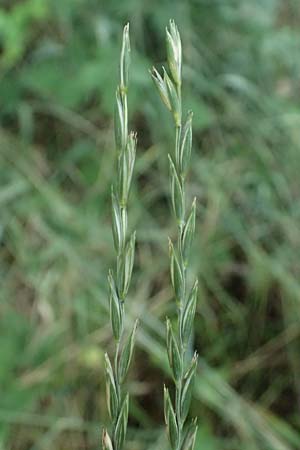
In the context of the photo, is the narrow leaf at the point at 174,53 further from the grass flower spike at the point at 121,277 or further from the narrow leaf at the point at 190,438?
the narrow leaf at the point at 190,438

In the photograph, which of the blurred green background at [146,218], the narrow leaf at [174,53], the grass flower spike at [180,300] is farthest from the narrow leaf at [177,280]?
the blurred green background at [146,218]

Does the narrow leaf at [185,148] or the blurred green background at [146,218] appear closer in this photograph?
the narrow leaf at [185,148]

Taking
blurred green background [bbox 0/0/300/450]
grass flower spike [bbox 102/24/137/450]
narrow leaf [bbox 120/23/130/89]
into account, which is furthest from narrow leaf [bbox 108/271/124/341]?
blurred green background [bbox 0/0/300/450]

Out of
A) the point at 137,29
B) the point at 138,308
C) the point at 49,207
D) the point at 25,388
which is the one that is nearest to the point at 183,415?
the point at 25,388

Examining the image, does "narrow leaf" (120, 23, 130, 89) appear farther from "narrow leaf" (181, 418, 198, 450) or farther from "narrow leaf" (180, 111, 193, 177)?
"narrow leaf" (181, 418, 198, 450)

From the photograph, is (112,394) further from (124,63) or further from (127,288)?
(124,63)

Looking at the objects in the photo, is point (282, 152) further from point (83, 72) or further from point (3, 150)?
point (3, 150)

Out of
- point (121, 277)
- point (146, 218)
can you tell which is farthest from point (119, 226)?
point (146, 218)
